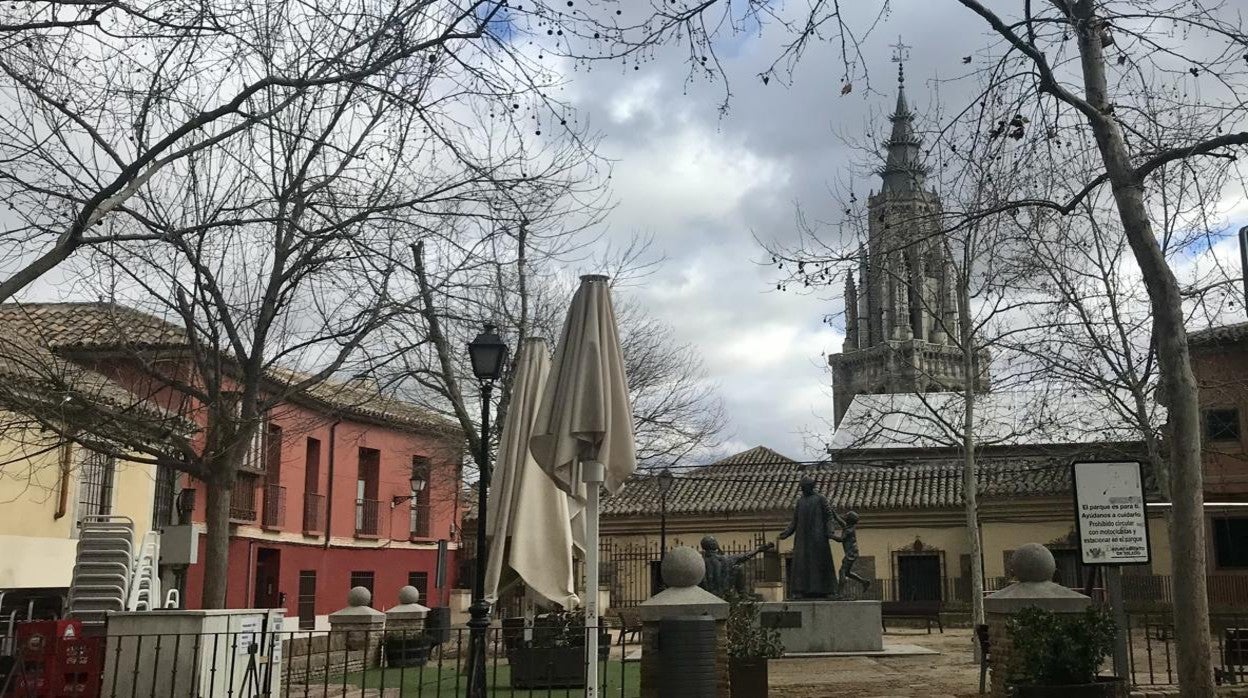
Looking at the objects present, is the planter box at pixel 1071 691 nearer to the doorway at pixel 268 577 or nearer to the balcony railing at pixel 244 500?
the balcony railing at pixel 244 500

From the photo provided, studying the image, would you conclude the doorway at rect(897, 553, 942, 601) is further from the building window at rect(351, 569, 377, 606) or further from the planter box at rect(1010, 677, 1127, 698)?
the planter box at rect(1010, 677, 1127, 698)

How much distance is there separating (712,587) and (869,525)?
1535 centimetres

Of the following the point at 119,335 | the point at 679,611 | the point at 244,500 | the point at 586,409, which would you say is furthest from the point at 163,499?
the point at 586,409

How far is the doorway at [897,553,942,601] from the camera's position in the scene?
96.0 feet

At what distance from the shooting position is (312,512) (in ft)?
93.7

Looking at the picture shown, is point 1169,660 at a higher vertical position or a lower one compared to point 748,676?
higher

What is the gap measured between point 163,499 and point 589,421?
16.6 meters

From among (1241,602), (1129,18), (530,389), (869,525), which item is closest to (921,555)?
(869,525)

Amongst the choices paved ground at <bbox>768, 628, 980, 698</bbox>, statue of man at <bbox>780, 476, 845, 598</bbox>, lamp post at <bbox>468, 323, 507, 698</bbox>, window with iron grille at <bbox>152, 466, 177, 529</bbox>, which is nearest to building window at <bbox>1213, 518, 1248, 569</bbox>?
paved ground at <bbox>768, 628, 980, 698</bbox>

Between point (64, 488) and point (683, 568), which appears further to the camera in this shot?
point (64, 488)

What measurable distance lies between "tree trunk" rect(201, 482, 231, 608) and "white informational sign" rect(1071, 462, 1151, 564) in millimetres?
9139

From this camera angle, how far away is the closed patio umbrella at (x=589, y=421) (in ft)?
26.0

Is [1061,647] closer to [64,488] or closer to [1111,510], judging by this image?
[1111,510]

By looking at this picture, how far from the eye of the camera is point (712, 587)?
1558 cm
